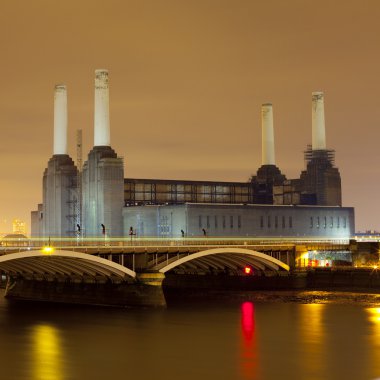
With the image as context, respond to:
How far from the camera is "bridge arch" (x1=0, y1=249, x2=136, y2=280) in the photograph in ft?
225

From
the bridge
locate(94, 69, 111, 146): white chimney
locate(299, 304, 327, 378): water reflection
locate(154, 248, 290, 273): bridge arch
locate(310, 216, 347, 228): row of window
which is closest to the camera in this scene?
locate(299, 304, 327, 378): water reflection

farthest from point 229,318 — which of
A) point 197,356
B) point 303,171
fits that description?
point 303,171

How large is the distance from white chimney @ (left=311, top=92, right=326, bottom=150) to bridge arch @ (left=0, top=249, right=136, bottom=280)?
66214 mm

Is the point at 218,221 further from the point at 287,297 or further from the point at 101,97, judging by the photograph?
the point at 287,297

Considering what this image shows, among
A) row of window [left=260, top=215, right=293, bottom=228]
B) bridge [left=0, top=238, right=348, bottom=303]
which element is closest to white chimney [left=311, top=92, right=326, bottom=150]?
row of window [left=260, top=215, right=293, bottom=228]

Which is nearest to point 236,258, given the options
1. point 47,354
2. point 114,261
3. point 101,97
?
point 114,261

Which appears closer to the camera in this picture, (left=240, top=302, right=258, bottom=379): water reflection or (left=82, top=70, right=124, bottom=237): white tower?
(left=240, top=302, right=258, bottom=379): water reflection

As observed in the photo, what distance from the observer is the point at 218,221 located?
420 feet

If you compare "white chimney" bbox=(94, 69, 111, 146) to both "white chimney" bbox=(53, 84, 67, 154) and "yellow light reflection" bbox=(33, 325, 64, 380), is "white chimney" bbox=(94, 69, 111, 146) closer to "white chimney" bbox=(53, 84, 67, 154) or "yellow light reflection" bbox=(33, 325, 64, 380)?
"white chimney" bbox=(53, 84, 67, 154)

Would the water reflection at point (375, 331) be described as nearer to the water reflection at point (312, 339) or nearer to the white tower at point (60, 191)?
the water reflection at point (312, 339)

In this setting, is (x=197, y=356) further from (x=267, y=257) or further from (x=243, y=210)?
(x=243, y=210)

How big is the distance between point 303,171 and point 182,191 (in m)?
18.9

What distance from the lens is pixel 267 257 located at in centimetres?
9075

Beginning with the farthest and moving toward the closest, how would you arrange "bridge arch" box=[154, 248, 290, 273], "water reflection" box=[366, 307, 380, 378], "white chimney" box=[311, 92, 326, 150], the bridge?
"white chimney" box=[311, 92, 326, 150] → "bridge arch" box=[154, 248, 290, 273] → the bridge → "water reflection" box=[366, 307, 380, 378]
